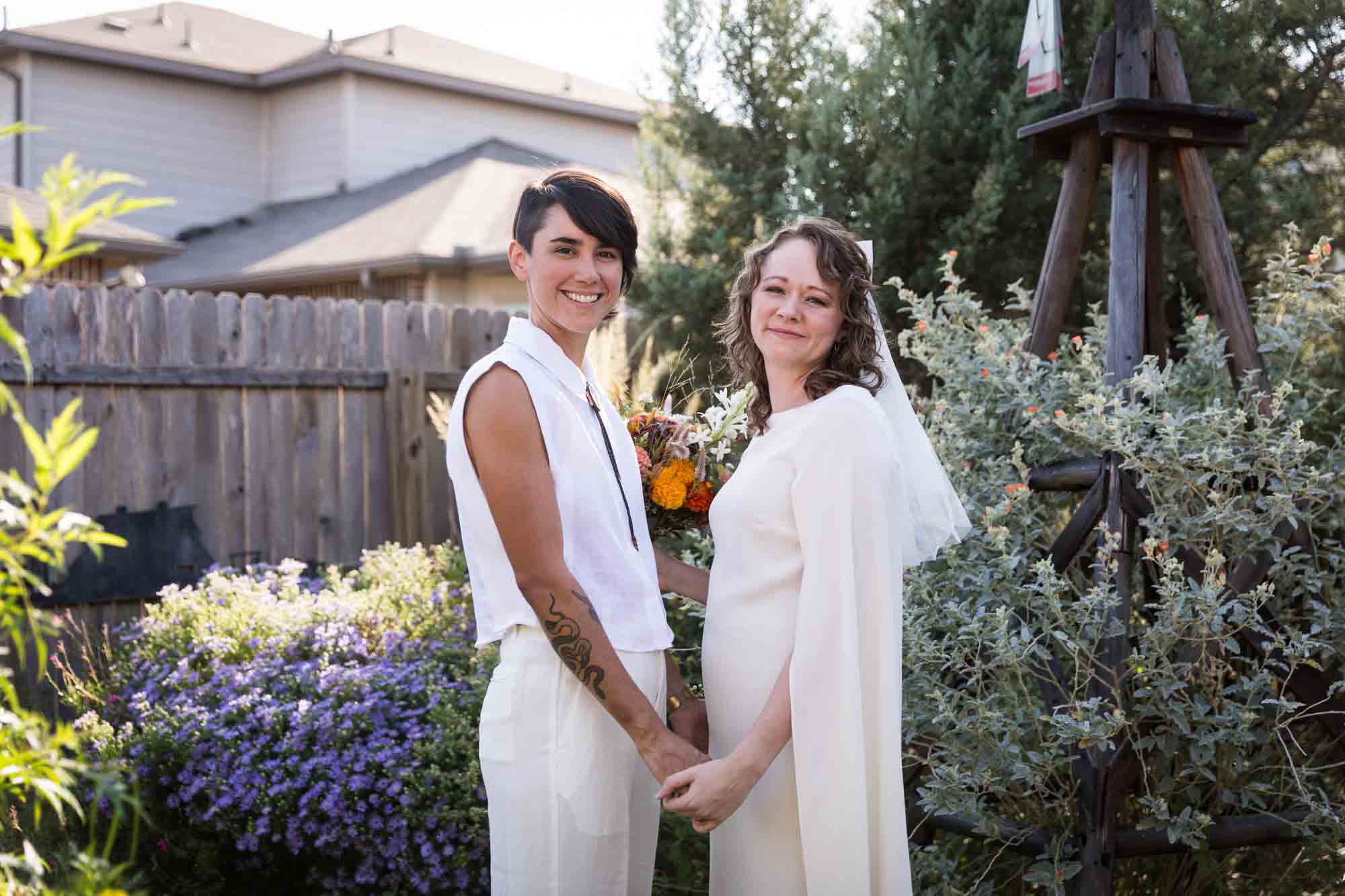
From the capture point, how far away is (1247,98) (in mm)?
7078

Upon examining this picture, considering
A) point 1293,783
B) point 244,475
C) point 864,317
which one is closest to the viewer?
point 864,317

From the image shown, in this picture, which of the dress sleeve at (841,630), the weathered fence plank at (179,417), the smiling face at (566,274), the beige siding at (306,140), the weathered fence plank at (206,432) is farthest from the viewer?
the beige siding at (306,140)

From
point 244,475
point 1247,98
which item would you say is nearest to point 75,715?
point 244,475

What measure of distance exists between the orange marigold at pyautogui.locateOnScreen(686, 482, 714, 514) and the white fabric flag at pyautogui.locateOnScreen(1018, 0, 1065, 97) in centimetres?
260

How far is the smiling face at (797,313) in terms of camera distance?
247cm

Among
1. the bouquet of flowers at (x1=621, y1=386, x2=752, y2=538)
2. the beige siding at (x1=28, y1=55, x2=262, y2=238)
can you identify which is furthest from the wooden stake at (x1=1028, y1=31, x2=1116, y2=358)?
the beige siding at (x1=28, y1=55, x2=262, y2=238)

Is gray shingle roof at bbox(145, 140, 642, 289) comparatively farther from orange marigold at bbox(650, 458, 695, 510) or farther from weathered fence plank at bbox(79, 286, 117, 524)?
orange marigold at bbox(650, 458, 695, 510)

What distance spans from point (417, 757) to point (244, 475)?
319 centimetres

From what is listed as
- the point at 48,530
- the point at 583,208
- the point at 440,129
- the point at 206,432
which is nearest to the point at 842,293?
the point at 583,208

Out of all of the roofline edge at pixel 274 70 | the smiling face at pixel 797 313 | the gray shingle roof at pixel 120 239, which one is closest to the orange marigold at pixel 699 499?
the smiling face at pixel 797 313

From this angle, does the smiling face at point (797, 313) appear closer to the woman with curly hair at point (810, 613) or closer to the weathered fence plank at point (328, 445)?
the woman with curly hair at point (810, 613)

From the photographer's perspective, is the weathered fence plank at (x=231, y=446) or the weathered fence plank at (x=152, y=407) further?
the weathered fence plank at (x=231, y=446)

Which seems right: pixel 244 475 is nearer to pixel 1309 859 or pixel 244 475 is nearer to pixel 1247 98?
pixel 1309 859

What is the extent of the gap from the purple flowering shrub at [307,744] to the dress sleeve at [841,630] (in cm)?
181
